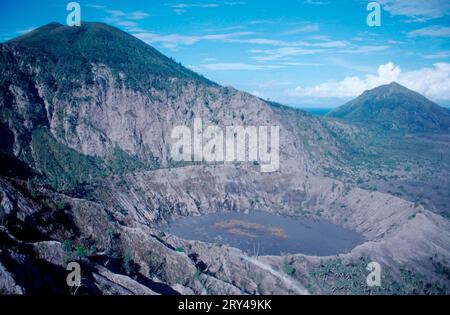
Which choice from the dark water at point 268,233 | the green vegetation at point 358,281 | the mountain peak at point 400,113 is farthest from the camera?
the mountain peak at point 400,113

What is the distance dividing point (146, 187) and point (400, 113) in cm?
14883

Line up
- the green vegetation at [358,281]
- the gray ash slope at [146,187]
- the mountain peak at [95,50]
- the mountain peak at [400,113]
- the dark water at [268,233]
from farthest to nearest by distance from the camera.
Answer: the mountain peak at [400,113] → the mountain peak at [95,50] → the dark water at [268,233] → the green vegetation at [358,281] → the gray ash slope at [146,187]

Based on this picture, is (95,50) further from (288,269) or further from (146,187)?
(288,269)

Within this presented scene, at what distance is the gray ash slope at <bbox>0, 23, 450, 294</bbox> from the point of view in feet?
123

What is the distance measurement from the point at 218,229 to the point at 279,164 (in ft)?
113

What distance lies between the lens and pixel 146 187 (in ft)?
236

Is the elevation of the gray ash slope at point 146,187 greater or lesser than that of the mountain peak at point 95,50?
lesser

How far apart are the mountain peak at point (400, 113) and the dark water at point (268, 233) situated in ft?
348

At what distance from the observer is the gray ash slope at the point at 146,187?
37469 millimetres

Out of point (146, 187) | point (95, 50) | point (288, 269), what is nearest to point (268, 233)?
point (288, 269)

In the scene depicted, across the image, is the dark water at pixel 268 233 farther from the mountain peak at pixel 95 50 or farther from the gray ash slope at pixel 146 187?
the mountain peak at pixel 95 50

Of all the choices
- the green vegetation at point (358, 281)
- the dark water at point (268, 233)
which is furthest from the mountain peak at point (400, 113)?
the green vegetation at point (358, 281)
